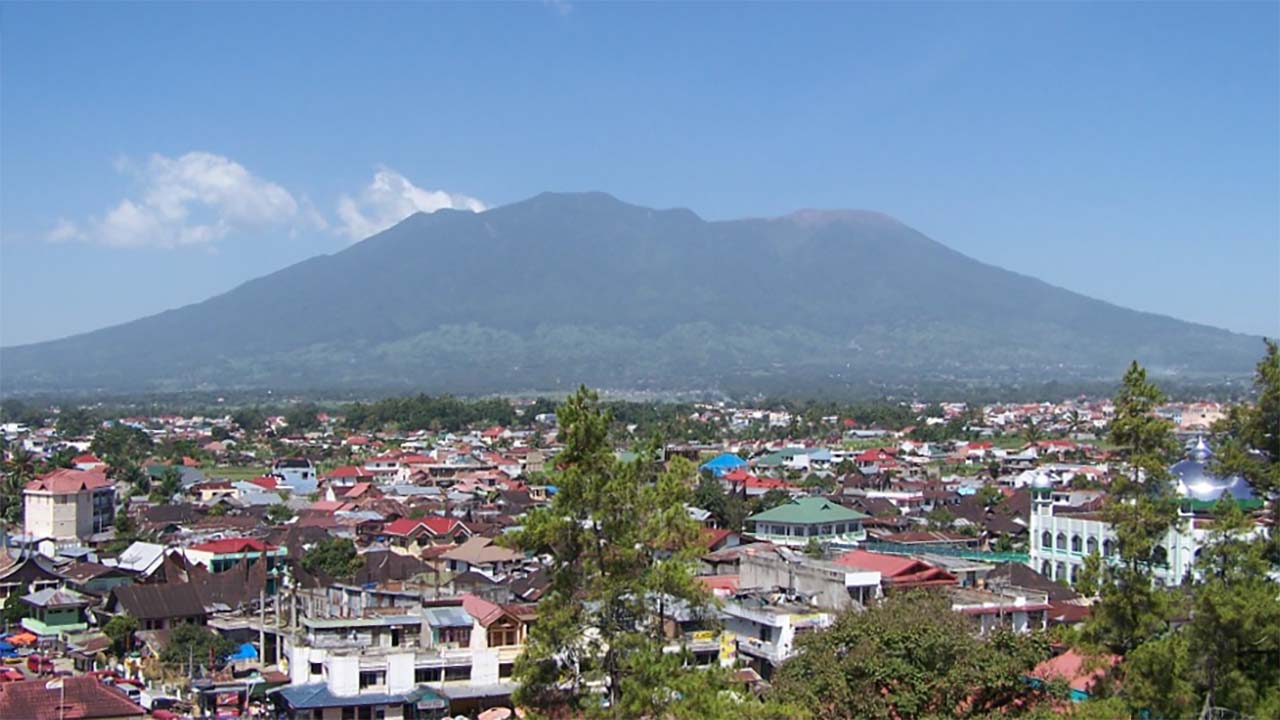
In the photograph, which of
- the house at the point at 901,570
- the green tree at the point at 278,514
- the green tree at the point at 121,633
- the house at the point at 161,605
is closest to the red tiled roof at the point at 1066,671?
the house at the point at 901,570

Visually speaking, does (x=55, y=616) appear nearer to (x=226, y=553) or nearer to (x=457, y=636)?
(x=226, y=553)

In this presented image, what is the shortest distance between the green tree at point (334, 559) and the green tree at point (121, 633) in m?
Answer: 5.47

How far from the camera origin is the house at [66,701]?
1549 centimetres

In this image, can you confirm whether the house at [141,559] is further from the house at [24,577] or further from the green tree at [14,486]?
the green tree at [14,486]

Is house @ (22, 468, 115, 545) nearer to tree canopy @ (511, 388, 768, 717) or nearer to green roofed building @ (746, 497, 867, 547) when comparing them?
green roofed building @ (746, 497, 867, 547)

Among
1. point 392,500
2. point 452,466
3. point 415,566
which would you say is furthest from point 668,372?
point 415,566

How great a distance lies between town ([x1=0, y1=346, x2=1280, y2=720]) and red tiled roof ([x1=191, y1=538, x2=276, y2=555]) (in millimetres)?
87

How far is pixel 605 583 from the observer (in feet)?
33.5

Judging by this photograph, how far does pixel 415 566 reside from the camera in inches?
1096

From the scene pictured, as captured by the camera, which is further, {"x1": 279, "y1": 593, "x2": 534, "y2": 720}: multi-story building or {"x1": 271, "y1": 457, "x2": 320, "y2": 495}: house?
{"x1": 271, "y1": 457, "x2": 320, "y2": 495}: house

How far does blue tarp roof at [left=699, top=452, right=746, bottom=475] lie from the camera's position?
51188mm

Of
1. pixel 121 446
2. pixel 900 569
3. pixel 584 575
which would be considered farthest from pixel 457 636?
pixel 121 446

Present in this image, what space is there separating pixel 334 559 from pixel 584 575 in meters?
19.6

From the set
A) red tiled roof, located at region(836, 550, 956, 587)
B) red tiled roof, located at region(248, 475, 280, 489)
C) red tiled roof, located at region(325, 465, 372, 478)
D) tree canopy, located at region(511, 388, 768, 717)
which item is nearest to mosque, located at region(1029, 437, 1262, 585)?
red tiled roof, located at region(836, 550, 956, 587)
